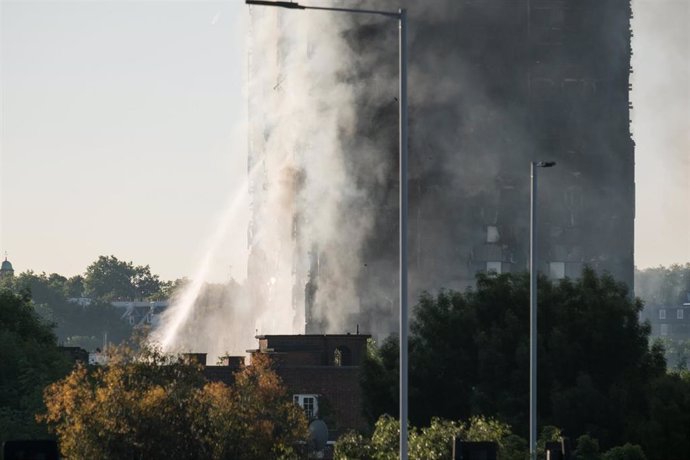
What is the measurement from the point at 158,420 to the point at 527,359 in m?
30.7

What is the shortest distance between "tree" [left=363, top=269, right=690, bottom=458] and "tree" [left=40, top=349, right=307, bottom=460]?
22.2 m

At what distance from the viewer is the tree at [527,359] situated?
81062mm

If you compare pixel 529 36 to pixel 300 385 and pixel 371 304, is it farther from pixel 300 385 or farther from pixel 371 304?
pixel 300 385

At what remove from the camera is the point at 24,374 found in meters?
83.7

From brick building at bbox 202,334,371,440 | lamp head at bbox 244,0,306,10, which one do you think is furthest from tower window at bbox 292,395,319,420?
lamp head at bbox 244,0,306,10

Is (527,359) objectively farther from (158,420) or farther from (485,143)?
(485,143)

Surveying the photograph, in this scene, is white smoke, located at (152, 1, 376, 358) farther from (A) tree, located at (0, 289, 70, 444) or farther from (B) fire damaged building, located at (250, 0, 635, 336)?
(A) tree, located at (0, 289, 70, 444)

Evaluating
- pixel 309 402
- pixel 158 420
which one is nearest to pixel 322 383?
pixel 309 402

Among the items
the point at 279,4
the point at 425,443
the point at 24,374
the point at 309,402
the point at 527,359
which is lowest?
the point at 425,443

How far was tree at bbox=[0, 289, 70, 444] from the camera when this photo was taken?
74.4m

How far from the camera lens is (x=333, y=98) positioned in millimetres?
181750

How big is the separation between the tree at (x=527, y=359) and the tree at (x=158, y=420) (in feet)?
72.8

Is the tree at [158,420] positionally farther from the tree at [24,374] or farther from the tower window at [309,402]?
the tower window at [309,402]

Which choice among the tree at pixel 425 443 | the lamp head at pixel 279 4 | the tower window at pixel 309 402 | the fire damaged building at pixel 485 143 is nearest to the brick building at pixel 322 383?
the tower window at pixel 309 402
